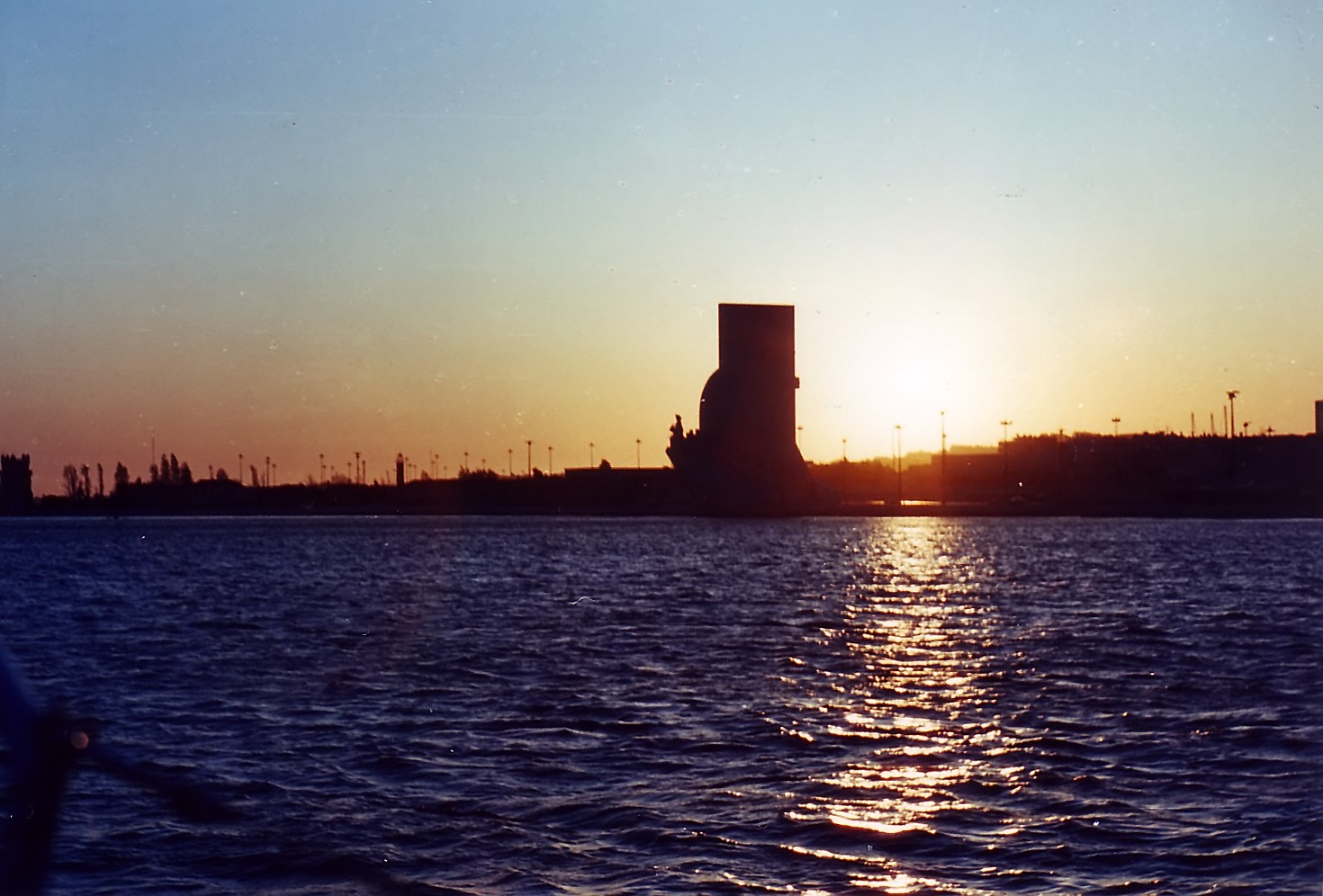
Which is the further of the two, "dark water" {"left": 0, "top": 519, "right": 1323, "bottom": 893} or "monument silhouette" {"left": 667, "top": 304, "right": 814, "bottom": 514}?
"monument silhouette" {"left": 667, "top": 304, "right": 814, "bottom": 514}

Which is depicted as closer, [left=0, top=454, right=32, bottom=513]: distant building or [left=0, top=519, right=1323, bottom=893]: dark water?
[left=0, top=519, right=1323, bottom=893]: dark water

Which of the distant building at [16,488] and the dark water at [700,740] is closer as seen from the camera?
the dark water at [700,740]

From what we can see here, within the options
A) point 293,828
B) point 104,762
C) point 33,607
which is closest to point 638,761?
point 293,828

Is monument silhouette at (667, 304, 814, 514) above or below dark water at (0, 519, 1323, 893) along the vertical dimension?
above

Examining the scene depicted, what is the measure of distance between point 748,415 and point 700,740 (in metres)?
114

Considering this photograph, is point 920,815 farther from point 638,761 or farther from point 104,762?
point 104,762

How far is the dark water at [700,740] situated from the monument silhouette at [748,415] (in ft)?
296

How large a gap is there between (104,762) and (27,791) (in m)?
0.10

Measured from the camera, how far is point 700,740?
14211 millimetres

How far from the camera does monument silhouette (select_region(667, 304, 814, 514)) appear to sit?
127 m

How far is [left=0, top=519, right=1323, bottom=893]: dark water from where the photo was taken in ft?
32.0

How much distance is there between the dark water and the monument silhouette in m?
90.1

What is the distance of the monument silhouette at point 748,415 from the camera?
5000 inches

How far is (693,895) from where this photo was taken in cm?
904
